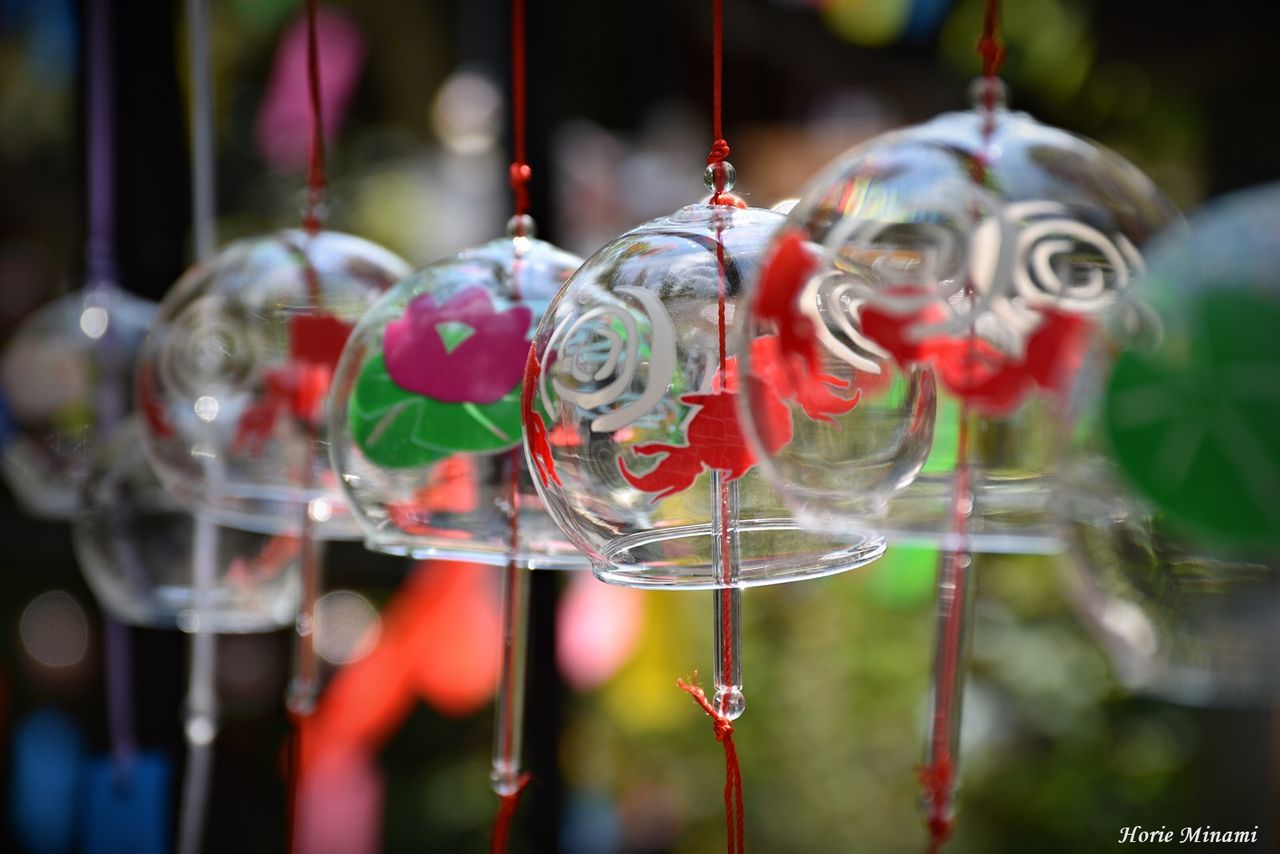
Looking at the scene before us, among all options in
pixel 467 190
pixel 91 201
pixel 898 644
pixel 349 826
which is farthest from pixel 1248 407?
pixel 467 190

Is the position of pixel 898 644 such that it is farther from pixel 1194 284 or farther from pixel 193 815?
pixel 1194 284

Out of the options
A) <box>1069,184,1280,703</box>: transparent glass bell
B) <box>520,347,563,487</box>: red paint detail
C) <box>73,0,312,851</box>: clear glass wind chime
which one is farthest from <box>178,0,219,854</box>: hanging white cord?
<box>1069,184,1280,703</box>: transparent glass bell

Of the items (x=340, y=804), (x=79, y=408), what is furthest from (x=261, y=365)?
(x=340, y=804)

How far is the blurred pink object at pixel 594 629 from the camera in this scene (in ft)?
7.01

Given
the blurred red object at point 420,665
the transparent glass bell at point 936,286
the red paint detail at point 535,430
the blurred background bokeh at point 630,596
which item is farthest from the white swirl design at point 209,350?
the blurred red object at point 420,665

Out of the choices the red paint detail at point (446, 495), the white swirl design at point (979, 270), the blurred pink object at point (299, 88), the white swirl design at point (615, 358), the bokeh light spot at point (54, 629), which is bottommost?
the bokeh light spot at point (54, 629)

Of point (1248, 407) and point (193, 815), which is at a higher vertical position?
point (1248, 407)

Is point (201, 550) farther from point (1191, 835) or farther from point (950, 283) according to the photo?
point (1191, 835)

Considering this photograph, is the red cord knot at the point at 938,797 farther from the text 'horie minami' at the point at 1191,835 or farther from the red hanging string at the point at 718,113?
the text 'horie minami' at the point at 1191,835

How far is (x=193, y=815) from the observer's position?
1.14m

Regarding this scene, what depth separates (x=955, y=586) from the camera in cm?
62

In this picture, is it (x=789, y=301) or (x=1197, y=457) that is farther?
(x=789, y=301)

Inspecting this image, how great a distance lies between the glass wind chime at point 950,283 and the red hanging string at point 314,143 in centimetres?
39

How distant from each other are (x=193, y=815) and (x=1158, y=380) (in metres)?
0.99
